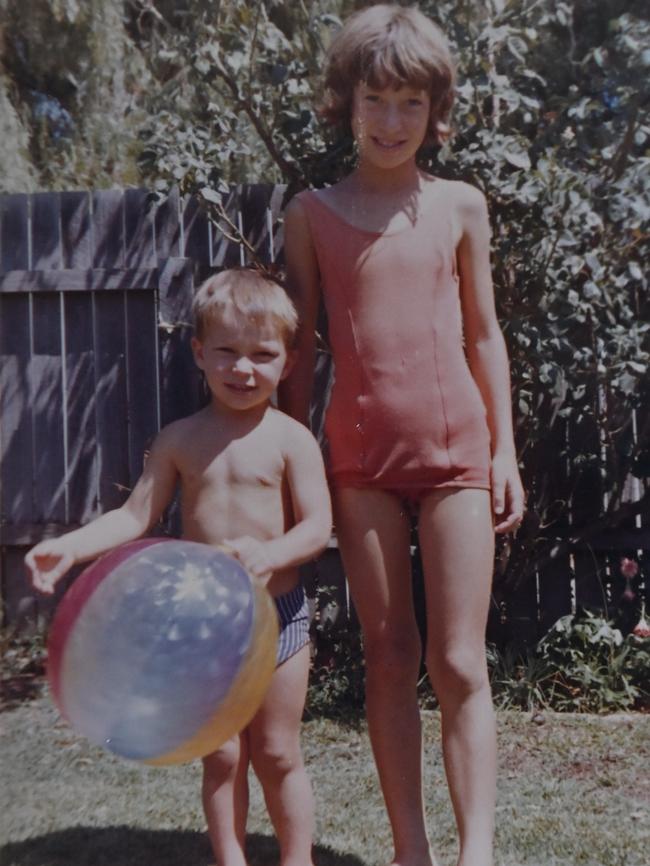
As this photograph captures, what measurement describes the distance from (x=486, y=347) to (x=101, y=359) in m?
2.55

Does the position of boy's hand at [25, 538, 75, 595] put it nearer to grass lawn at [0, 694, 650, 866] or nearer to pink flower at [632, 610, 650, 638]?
grass lawn at [0, 694, 650, 866]

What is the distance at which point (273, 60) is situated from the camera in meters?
3.73

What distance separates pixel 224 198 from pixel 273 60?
80 centimetres

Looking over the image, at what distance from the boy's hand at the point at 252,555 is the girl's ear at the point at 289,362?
1.51 feet

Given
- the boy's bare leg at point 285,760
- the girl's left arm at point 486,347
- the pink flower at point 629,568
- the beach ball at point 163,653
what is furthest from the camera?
the pink flower at point 629,568

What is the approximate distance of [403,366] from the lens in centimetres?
237

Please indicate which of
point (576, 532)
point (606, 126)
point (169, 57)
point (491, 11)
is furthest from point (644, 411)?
point (169, 57)

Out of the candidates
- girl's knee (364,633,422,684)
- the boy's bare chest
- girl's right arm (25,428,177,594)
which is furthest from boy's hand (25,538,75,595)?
girl's knee (364,633,422,684)

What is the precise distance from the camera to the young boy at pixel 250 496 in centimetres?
226

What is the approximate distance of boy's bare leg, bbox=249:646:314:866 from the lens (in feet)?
7.39

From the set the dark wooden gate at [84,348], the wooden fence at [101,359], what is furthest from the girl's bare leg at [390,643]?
the dark wooden gate at [84,348]

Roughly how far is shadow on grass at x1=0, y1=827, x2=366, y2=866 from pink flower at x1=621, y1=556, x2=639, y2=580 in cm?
213

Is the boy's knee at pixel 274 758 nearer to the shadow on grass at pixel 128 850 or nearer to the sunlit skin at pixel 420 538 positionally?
the sunlit skin at pixel 420 538

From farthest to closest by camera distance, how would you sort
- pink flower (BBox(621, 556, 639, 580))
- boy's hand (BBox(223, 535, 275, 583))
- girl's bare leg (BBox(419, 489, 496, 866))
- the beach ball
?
pink flower (BBox(621, 556, 639, 580)), girl's bare leg (BBox(419, 489, 496, 866)), boy's hand (BBox(223, 535, 275, 583)), the beach ball
